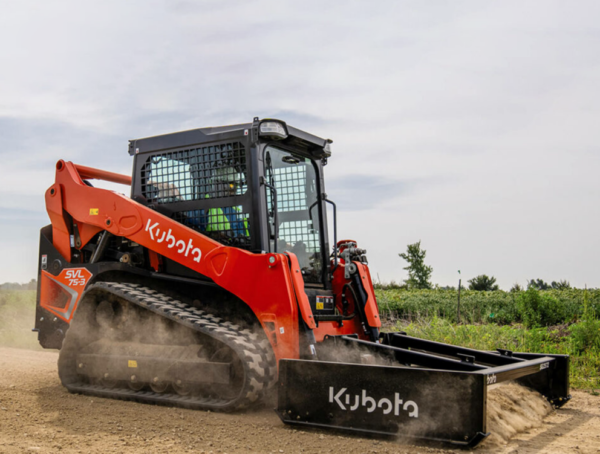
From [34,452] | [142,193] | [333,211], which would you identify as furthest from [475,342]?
[34,452]

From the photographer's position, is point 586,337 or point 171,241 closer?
point 171,241

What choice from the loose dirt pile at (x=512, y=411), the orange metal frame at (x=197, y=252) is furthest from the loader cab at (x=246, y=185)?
the loose dirt pile at (x=512, y=411)

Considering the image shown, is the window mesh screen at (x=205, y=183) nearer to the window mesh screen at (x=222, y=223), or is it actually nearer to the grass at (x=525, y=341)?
the window mesh screen at (x=222, y=223)

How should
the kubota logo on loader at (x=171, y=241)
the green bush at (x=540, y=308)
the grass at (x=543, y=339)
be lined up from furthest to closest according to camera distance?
1. the green bush at (x=540, y=308)
2. the grass at (x=543, y=339)
3. the kubota logo on loader at (x=171, y=241)

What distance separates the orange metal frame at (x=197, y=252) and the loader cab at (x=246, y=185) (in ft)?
0.96

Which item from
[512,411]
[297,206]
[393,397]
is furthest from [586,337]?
[393,397]

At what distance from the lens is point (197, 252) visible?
6.05m

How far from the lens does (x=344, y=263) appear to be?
7.06m

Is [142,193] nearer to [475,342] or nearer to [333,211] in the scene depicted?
[333,211]

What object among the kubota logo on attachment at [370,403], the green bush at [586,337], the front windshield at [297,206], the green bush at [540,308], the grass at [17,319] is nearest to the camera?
the kubota logo on attachment at [370,403]

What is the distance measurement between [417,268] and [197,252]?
22.4 m

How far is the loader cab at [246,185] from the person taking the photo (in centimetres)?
611

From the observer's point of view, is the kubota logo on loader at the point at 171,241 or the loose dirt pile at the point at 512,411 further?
the kubota logo on loader at the point at 171,241

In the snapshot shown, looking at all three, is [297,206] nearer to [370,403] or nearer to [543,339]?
[370,403]
